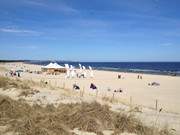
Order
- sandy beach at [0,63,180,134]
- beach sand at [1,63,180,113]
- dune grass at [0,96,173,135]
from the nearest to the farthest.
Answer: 1. dune grass at [0,96,173,135]
2. sandy beach at [0,63,180,134]
3. beach sand at [1,63,180,113]

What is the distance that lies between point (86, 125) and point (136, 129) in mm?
1520

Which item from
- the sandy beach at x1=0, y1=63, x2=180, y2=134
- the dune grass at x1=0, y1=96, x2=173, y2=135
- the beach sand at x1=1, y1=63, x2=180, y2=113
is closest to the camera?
the dune grass at x1=0, y1=96, x2=173, y2=135

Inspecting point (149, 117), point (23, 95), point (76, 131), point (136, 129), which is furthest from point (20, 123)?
point (23, 95)

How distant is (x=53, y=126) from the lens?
8.10 meters

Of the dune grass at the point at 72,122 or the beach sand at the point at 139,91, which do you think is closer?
the dune grass at the point at 72,122

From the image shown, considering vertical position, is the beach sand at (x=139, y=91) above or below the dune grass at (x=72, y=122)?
below

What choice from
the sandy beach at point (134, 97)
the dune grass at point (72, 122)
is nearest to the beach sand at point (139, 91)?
the sandy beach at point (134, 97)

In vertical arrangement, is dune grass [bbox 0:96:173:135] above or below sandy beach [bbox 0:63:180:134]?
above

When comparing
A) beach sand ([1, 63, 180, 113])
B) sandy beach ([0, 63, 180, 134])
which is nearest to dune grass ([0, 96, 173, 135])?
sandy beach ([0, 63, 180, 134])

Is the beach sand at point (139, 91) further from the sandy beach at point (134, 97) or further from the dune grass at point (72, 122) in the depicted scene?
the dune grass at point (72, 122)

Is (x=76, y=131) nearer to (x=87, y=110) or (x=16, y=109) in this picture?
(x=87, y=110)

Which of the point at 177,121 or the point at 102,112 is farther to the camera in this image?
the point at 177,121

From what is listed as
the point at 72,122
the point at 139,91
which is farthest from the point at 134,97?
the point at 72,122

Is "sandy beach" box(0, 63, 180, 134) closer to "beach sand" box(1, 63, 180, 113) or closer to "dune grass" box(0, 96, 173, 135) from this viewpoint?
"beach sand" box(1, 63, 180, 113)
